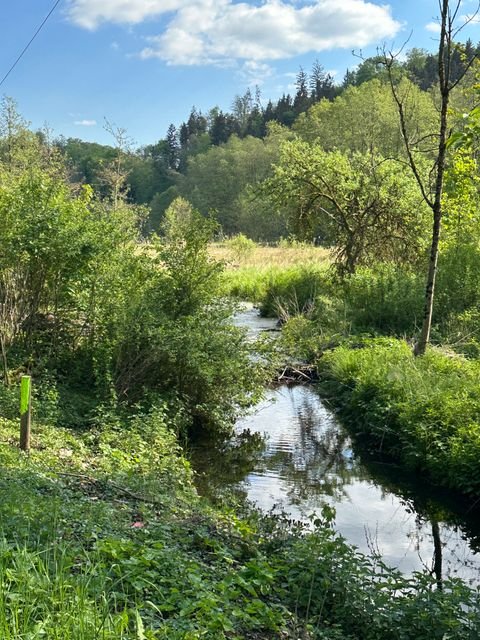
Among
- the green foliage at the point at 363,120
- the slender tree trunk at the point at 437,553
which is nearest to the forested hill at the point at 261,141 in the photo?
the green foliage at the point at 363,120

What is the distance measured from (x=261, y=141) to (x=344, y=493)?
73.8 metres

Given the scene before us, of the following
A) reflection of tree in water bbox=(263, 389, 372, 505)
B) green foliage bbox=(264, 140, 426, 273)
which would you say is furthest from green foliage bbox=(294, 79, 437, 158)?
reflection of tree in water bbox=(263, 389, 372, 505)

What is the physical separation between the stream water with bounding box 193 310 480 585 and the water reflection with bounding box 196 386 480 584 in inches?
0.4

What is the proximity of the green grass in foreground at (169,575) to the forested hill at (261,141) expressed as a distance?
9982mm

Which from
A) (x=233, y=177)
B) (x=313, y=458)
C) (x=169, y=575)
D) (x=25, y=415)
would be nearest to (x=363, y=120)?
(x=233, y=177)

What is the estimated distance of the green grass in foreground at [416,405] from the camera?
8.62 meters

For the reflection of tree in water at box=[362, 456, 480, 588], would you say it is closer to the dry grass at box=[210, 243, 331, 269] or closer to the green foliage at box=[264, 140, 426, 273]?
the green foliage at box=[264, 140, 426, 273]

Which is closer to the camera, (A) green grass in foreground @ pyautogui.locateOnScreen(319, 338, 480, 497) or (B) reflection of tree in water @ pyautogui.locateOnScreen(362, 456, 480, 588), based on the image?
(B) reflection of tree in water @ pyautogui.locateOnScreen(362, 456, 480, 588)

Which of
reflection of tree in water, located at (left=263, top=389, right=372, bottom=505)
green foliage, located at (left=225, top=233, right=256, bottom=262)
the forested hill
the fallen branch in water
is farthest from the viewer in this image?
the forested hill

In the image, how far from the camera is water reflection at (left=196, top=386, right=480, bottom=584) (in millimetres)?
7141

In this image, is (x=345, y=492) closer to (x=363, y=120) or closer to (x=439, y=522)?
(x=439, y=522)

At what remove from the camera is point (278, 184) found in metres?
22.8

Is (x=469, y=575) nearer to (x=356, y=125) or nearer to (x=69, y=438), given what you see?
(x=69, y=438)

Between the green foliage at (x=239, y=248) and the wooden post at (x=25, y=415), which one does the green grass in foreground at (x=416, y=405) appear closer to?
the wooden post at (x=25, y=415)
